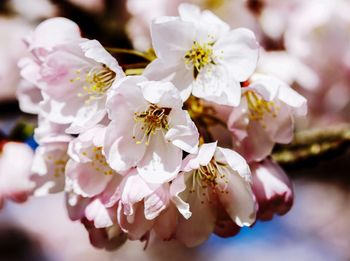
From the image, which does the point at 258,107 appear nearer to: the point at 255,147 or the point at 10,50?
the point at 255,147

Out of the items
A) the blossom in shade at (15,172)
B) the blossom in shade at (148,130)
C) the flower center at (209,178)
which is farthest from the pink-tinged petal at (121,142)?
the blossom in shade at (15,172)

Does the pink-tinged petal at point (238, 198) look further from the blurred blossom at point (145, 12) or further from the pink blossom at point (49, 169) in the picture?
the blurred blossom at point (145, 12)

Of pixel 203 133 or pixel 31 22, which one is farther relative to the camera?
pixel 31 22

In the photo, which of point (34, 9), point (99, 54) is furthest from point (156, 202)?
point (34, 9)

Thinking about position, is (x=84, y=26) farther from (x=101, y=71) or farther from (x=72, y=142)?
(x=72, y=142)

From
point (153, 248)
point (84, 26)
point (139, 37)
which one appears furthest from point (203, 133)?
point (153, 248)
